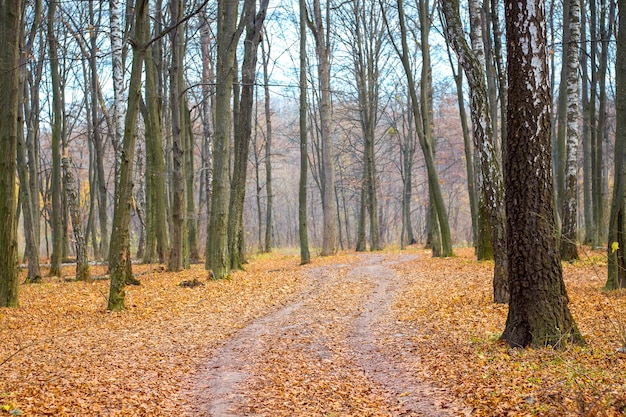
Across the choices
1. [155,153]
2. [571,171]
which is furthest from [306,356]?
[155,153]

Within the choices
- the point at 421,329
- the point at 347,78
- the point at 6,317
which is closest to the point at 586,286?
the point at 421,329

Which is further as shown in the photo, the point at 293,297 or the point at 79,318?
the point at 293,297

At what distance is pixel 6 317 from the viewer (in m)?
10.2

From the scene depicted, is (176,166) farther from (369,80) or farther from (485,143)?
(369,80)

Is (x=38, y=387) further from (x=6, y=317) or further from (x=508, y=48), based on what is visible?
(x=508, y=48)

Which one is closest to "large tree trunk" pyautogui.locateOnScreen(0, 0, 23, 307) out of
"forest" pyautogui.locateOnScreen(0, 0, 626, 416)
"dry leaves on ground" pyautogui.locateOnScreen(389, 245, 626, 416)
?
"forest" pyautogui.locateOnScreen(0, 0, 626, 416)

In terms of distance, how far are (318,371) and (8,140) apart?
7.77m

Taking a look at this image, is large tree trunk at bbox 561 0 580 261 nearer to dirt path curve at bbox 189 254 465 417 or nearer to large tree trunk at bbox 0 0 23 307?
dirt path curve at bbox 189 254 465 417

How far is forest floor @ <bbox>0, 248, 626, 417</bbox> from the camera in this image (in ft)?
17.1

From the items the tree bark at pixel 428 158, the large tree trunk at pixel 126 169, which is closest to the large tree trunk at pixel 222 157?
the large tree trunk at pixel 126 169

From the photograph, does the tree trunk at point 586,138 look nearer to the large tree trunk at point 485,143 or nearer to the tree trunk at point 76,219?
the large tree trunk at point 485,143

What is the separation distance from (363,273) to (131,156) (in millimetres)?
8083

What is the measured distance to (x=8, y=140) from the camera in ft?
35.8

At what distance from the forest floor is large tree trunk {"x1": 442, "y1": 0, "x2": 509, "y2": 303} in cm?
74
